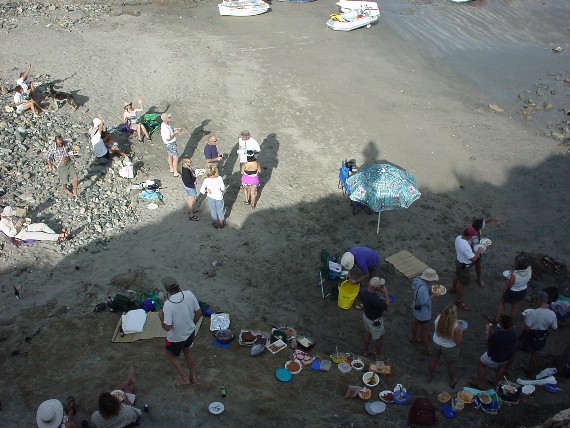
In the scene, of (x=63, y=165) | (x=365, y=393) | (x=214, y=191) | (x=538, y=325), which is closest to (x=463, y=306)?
(x=538, y=325)

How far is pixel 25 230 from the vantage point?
12625 mm

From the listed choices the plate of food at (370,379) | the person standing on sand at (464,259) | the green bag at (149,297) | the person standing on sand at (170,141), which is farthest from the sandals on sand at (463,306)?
the person standing on sand at (170,141)

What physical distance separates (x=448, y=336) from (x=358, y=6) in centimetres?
2407

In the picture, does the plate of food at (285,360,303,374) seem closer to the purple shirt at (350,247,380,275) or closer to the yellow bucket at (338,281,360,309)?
the yellow bucket at (338,281,360,309)

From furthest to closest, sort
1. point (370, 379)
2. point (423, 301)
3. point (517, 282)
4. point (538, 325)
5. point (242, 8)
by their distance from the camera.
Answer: point (242, 8) < point (517, 282) < point (423, 301) < point (538, 325) < point (370, 379)

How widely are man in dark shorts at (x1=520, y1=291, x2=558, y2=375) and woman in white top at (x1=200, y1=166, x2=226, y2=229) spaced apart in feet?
24.2

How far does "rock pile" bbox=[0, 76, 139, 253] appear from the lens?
529 inches

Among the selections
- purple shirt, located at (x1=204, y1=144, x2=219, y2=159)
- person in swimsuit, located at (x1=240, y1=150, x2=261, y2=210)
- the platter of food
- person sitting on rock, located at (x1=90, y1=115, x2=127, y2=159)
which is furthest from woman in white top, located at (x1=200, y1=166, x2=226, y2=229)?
the platter of food

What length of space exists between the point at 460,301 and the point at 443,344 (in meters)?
3.05

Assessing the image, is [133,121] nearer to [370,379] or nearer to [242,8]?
[370,379]

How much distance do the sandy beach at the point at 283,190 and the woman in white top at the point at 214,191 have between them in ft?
2.04

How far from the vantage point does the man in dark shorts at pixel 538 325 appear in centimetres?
931

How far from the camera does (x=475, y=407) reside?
8.71 metres

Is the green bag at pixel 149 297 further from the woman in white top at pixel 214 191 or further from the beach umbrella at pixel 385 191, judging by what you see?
the beach umbrella at pixel 385 191
